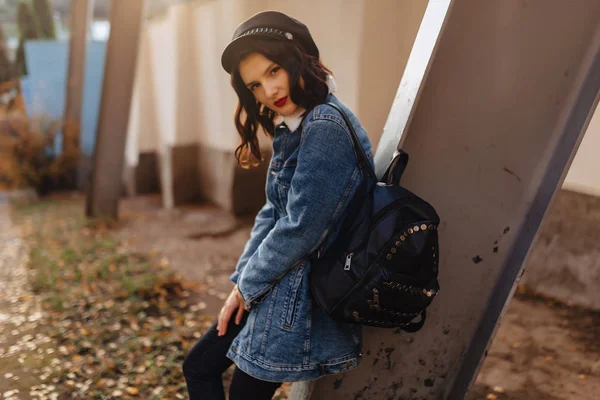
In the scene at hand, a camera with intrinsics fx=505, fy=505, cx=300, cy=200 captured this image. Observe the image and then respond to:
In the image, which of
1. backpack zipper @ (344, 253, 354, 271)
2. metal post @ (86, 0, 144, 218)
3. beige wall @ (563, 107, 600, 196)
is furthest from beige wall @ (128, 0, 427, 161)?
backpack zipper @ (344, 253, 354, 271)

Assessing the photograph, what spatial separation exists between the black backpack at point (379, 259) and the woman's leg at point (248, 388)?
39 centimetres

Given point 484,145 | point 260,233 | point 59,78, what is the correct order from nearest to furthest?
point 484,145 → point 260,233 → point 59,78

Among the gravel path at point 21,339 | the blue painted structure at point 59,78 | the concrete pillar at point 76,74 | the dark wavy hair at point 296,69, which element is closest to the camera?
the dark wavy hair at point 296,69

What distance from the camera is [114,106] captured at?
20.4 ft

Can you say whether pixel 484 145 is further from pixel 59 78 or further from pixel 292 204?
pixel 59 78

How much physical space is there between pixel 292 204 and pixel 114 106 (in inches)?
209

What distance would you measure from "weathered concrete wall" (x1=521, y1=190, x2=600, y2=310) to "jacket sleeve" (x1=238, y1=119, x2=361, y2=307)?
9.13 feet

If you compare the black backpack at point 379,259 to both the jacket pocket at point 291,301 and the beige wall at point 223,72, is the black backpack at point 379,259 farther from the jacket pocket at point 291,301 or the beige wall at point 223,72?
the beige wall at point 223,72

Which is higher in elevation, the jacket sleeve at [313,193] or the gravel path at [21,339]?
the jacket sleeve at [313,193]

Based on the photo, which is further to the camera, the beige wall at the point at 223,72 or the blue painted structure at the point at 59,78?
the blue painted structure at the point at 59,78

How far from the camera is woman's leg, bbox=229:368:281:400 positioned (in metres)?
1.73

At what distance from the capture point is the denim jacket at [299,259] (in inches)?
60.7

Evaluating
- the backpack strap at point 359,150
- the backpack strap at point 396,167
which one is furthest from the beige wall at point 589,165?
the backpack strap at point 359,150

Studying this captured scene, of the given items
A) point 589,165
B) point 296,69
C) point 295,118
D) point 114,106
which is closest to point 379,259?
point 295,118
